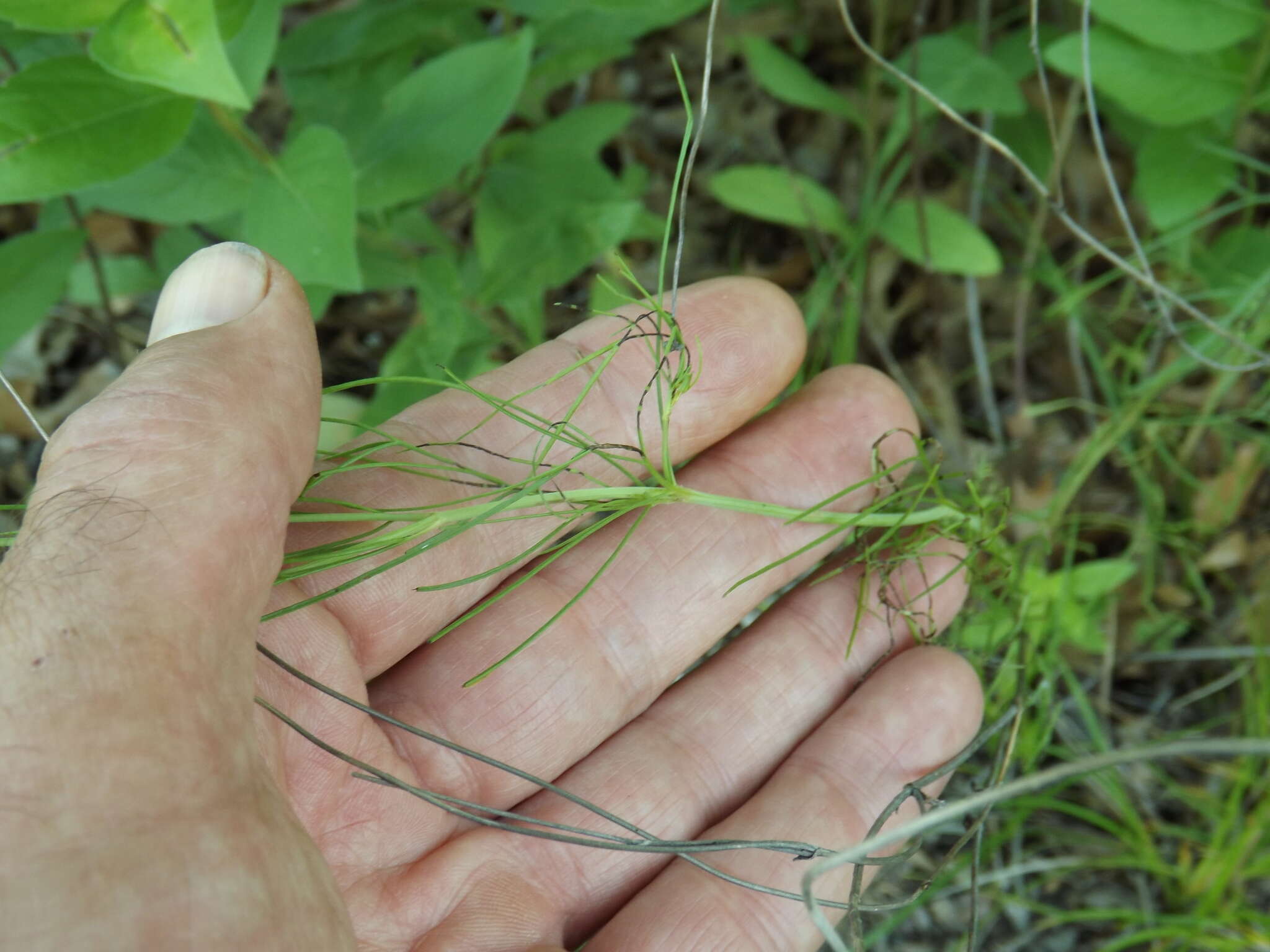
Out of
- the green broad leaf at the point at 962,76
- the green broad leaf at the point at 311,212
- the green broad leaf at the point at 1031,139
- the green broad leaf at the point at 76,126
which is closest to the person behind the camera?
the green broad leaf at the point at 76,126

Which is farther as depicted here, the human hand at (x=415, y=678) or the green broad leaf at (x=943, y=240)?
the green broad leaf at (x=943, y=240)

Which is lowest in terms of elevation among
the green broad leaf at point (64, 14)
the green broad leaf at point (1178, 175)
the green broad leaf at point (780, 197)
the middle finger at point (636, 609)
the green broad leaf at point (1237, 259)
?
the middle finger at point (636, 609)

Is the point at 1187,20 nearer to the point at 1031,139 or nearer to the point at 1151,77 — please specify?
the point at 1151,77

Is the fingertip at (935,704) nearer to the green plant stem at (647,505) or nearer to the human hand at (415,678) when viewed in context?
the human hand at (415,678)

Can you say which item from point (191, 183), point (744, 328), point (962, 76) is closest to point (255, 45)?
point (191, 183)

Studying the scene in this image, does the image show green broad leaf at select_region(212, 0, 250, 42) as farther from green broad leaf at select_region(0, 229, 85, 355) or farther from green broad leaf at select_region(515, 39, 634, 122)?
green broad leaf at select_region(515, 39, 634, 122)

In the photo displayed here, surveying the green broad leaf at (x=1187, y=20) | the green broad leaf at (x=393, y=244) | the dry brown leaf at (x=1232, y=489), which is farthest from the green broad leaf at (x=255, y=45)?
the dry brown leaf at (x=1232, y=489)

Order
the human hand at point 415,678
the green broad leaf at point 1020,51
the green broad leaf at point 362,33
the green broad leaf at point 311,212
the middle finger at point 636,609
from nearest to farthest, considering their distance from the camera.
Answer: the human hand at point 415,678, the green broad leaf at point 311,212, the middle finger at point 636,609, the green broad leaf at point 362,33, the green broad leaf at point 1020,51
